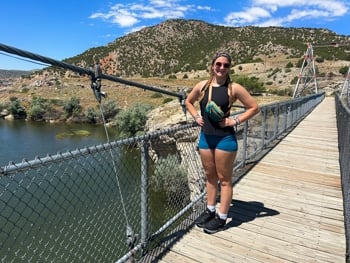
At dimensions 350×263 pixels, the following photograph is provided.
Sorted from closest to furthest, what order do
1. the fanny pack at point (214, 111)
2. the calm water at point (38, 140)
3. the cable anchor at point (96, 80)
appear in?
the cable anchor at point (96, 80)
the fanny pack at point (214, 111)
the calm water at point (38, 140)

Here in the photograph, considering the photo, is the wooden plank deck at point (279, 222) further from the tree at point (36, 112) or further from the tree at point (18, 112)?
the tree at point (18, 112)

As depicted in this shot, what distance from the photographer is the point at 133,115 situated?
89.2 feet

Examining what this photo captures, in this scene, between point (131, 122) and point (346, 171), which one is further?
point (131, 122)

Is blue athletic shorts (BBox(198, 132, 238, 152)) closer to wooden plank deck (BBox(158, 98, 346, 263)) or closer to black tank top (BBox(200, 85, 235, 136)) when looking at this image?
black tank top (BBox(200, 85, 235, 136))

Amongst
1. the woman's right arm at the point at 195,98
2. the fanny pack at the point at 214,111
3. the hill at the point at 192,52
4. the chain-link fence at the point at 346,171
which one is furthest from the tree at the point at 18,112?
the fanny pack at the point at 214,111

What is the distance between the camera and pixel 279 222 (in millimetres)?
4117

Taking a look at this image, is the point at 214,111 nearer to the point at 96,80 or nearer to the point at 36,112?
the point at 96,80

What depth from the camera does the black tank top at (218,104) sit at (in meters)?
3.32

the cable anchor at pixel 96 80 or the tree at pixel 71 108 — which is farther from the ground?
the cable anchor at pixel 96 80

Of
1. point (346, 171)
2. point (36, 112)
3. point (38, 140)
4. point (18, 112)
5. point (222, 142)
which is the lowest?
point (38, 140)

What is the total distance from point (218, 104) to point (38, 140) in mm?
26200

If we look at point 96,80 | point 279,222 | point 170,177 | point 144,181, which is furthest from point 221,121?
point 170,177

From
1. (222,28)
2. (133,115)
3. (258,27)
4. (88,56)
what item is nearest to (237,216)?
(133,115)

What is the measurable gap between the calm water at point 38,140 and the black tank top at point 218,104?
1635 cm
